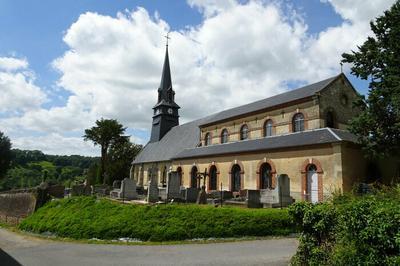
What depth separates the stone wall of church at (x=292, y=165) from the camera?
20.5 m

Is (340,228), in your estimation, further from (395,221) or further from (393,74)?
(393,74)

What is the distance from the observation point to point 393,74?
19016 mm

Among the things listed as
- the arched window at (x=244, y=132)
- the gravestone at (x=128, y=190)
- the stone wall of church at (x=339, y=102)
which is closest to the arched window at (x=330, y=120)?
the stone wall of church at (x=339, y=102)

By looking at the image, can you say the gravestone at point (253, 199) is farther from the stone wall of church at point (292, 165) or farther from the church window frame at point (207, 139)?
the church window frame at point (207, 139)

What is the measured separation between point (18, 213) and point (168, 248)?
77.5 feet

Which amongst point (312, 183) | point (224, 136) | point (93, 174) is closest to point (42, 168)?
point (93, 174)

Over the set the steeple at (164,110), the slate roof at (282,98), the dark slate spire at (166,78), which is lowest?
the slate roof at (282,98)

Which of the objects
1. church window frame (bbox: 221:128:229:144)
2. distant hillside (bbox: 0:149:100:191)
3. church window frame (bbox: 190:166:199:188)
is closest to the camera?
church window frame (bbox: 190:166:199:188)

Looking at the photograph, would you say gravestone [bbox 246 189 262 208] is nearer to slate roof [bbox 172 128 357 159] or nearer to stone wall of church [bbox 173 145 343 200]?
stone wall of church [bbox 173 145 343 200]

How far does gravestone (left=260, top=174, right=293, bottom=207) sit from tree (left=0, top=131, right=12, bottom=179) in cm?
5020

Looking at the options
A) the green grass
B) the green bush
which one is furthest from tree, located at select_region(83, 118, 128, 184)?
the green bush

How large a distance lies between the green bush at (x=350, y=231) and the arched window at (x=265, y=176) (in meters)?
16.2

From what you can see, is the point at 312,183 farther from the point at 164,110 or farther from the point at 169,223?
the point at 164,110

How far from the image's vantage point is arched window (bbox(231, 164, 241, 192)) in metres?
27.8
